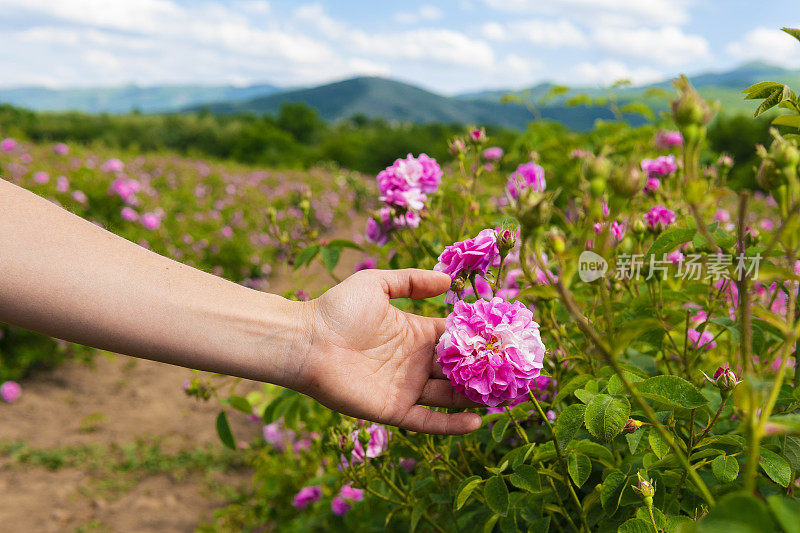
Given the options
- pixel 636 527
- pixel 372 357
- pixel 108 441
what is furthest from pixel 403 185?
pixel 108 441

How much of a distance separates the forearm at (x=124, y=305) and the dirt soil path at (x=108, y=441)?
1150mm

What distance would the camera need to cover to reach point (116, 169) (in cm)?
565

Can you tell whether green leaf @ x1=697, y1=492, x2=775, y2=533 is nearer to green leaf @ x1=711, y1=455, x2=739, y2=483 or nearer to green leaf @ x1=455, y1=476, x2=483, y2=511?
green leaf @ x1=711, y1=455, x2=739, y2=483

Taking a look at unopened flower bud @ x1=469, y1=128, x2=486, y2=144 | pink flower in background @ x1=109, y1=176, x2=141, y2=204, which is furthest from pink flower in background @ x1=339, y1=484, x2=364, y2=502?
pink flower in background @ x1=109, y1=176, x2=141, y2=204

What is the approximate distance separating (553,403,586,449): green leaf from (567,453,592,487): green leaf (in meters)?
0.04

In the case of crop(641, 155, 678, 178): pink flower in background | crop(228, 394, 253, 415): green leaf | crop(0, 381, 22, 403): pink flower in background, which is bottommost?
crop(0, 381, 22, 403): pink flower in background

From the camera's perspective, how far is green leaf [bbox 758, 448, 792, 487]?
2.59 feet

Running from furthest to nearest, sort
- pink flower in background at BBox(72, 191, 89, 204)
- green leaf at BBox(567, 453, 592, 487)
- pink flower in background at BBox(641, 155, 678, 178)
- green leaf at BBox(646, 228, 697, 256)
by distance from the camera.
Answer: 1. pink flower in background at BBox(72, 191, 89, 204)
2. pink flower in background at BBox(641, 155, 678, 178)
3. green leaf at BBox(646, 228, 697, 256)
4. green leaf at BBox(567, 453, 592, 487)

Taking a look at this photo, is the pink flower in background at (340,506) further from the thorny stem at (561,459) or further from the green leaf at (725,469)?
the green leaf at (725,469)

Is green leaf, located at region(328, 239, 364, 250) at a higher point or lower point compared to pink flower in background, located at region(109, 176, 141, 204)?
higher

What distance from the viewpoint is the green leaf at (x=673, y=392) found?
814mm

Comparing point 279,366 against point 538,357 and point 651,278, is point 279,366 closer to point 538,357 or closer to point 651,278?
point 538,357

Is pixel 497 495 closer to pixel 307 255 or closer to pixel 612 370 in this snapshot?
pixel 612 370

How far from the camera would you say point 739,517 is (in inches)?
18.2
